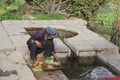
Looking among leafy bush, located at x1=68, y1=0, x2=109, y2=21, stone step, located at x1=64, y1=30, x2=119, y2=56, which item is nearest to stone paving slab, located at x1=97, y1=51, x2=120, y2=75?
stone step, located at x1=64, y1=30, x2=119, y2=56

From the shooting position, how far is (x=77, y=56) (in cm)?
881

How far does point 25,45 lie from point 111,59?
2.28m

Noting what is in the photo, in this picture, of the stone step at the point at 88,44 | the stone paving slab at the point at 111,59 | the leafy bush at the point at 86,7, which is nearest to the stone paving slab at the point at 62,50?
the stone step at the point at 88,44

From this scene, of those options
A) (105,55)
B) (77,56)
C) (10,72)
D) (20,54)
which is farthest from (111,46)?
(10,72)

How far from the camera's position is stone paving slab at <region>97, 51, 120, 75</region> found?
798 cm

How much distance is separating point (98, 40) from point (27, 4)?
4.76 meters

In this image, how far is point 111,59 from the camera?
850cm

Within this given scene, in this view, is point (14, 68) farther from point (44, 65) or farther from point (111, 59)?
point (111, 59)

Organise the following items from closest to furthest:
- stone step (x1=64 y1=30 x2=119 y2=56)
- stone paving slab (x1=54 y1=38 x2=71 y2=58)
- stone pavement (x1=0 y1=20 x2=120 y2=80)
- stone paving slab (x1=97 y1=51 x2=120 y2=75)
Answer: stone pavement (x1=0 y1=20 x2=120 y2=80) < stone paving slab (x1=97 y1=51 x2=120 y2=75) < stone paving slab (x1=54 y1=38 x2=71 y2=58) < stone step (x1=64 y1=30 x2=119 y2=56)

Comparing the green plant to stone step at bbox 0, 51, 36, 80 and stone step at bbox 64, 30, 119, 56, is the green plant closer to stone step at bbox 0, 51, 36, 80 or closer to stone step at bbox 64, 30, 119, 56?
stone step at bbox 64, 30, 119, 56

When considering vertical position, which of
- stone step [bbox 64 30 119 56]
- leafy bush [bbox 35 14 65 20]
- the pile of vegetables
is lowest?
leafy bush [bbox 35 14 65 20]

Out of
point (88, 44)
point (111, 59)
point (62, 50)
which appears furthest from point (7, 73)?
point (88, 44)

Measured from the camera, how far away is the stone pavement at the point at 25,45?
742 centimetres

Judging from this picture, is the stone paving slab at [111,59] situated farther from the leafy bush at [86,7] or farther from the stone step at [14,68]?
the leafy bush at [86,7]
